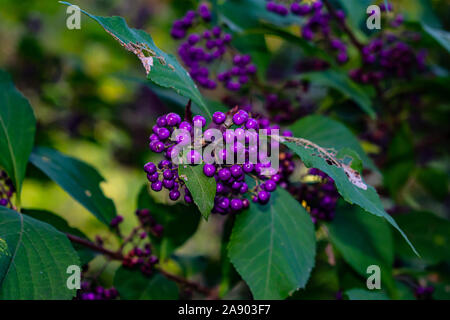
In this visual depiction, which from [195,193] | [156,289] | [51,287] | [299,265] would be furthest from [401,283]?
[51,287]

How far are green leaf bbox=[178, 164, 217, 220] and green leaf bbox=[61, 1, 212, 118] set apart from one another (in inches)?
5.9

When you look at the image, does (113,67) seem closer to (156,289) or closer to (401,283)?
(156,289)

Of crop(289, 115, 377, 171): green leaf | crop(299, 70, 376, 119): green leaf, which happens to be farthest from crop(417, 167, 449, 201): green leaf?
crop(289, 115, 377, 171): green leaf

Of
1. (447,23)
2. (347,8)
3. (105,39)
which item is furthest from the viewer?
(105,39)

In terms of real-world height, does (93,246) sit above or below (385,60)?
below

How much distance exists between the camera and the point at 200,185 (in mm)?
754

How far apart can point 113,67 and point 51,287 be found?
2.44 meters

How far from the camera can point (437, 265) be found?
4.87 feet

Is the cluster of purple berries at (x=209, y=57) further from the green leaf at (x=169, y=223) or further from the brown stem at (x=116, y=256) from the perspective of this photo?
the brown stem at (x=116, y=256)

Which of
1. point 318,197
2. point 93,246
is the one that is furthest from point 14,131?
A: point 318,197

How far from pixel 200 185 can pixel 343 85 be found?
A: 0.82 m

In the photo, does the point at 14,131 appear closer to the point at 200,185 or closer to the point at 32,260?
the point at 32,260

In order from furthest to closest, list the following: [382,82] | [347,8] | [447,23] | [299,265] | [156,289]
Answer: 1. [447,23]
2. [382,82]
3. [347,8]
4. [156,289]
5. [299,265]
